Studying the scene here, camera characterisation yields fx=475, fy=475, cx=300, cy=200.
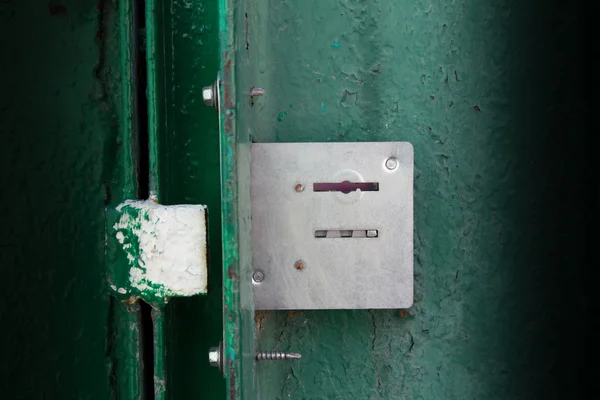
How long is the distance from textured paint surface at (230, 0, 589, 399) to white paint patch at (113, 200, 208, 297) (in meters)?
0.27

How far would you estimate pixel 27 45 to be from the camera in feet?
2.32

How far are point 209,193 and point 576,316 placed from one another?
26.5 inches

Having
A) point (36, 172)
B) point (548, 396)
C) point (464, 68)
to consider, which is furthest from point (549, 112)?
point (36, 172)

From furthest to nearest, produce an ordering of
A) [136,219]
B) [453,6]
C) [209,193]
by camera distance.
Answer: [453,6]
[209,193]
[136,219]

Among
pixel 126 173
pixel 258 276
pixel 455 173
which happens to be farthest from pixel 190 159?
pixel 455 173

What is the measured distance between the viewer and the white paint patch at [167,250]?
589 mm

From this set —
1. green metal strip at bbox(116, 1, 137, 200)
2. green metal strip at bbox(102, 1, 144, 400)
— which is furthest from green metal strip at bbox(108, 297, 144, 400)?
green metal strip at bbox(116, 1, 137, 200)

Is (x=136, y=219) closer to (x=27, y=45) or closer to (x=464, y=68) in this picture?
(x=27, y=45)

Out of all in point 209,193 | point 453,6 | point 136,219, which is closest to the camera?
point 136,219

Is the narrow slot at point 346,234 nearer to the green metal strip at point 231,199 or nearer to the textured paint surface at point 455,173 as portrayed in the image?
the textured paint surface at point 455,173

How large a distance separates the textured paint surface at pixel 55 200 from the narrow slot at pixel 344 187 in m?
0.32

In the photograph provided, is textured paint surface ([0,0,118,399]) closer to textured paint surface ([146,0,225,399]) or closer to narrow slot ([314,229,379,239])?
textured paint surface ([146,0,225,399])

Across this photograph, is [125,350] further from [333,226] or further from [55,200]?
[333,226]

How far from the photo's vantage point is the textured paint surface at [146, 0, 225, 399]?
68cm
